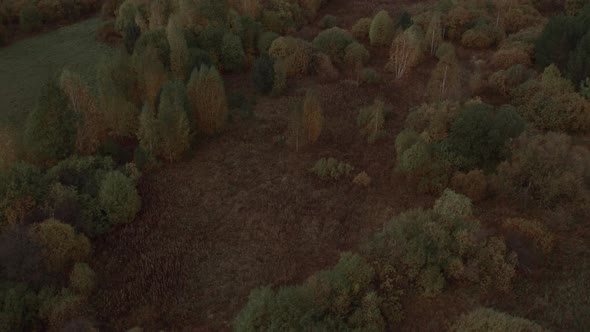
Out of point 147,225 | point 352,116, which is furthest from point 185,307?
point 352,116

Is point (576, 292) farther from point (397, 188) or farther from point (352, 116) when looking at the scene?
point (352, 116)

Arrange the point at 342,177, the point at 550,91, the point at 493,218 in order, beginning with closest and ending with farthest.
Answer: the point at 493,218 < the point at 342,177 < the point at 550,91

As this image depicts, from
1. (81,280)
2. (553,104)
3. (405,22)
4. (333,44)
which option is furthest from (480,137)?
(81,280)

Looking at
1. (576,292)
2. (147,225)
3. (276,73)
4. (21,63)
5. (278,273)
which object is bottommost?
(576,292)

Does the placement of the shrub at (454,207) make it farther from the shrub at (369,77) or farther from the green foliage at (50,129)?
the green foliage at (50,129)

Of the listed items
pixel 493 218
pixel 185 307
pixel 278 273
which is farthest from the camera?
pixel 493 218

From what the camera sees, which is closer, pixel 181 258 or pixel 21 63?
pixel 181 258
